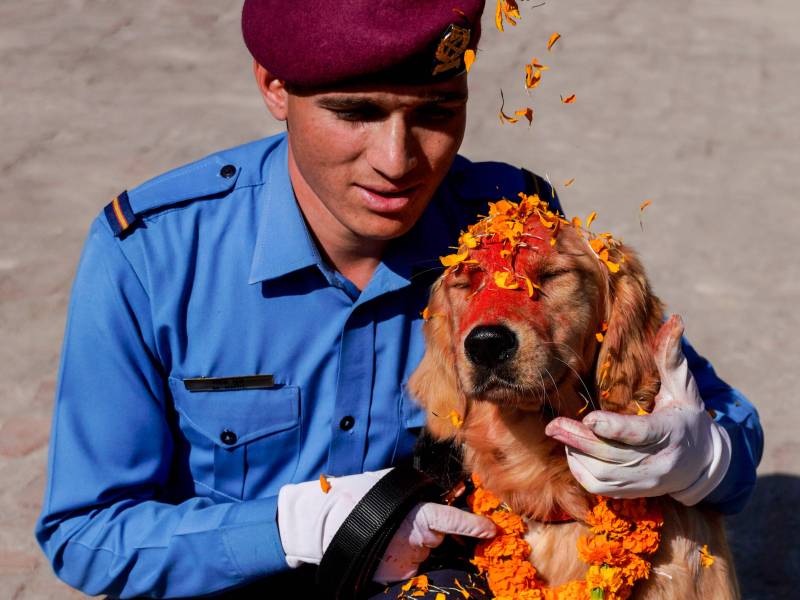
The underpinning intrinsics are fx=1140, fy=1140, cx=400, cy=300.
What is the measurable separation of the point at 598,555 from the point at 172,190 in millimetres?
1661

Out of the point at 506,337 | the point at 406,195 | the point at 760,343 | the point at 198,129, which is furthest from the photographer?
the point at 198,129

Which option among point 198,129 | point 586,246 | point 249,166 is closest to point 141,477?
point 249,166

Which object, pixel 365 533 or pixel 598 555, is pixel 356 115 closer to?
pixel 365 533

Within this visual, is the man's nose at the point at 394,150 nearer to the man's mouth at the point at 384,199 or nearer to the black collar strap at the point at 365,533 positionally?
the man's mouth at the point at 384,199

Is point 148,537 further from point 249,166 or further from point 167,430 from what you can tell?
point 249,166

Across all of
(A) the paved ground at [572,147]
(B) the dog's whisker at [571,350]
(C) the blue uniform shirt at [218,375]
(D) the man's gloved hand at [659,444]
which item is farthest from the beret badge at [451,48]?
(A) the paved ground at [572,147]

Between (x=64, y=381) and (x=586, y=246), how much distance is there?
1591 mm

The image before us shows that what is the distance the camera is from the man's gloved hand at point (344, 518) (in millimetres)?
3162

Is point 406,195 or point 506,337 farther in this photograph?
point 406,195

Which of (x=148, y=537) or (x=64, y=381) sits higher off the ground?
(x=64, y=381)

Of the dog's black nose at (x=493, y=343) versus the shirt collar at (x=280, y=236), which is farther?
the shirt collar at (x=280, y=236)

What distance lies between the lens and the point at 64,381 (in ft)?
10.9

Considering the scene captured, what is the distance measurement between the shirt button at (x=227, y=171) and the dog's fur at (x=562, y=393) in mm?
735

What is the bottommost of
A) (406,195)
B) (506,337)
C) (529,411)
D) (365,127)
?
(529,411)
